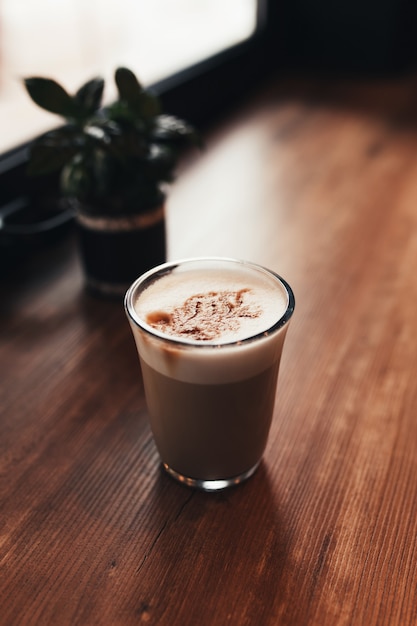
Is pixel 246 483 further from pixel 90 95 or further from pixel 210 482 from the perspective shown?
pixel 90 95

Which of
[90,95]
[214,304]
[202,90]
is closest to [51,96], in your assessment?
[90,95]

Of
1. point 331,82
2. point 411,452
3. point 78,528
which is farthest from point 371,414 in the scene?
point 331,82

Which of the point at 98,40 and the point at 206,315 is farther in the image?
the point at 98,40

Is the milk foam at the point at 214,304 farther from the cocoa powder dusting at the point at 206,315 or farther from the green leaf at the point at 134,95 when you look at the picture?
the green leaf at the point at 134,95

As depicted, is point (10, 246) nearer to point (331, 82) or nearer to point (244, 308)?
point (244, 308)

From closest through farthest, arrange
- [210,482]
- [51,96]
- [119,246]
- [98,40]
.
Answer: [210,482] < [51,96] < [119,246] < [98,40]

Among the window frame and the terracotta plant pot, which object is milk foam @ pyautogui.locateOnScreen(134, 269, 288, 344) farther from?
the window frame

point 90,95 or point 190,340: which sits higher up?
point 90,95
